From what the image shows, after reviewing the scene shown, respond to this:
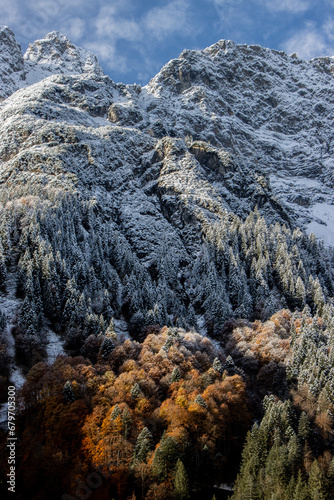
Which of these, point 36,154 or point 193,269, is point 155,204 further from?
point 36,154

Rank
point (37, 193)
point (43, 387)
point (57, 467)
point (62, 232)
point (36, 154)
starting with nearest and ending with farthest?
point (57, 467) < point (43, 387) < point (62, 232) < point (37, 193) < point (36, 154)

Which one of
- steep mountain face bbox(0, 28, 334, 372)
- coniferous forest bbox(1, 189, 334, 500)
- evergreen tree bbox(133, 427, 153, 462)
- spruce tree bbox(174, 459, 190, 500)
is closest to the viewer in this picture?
spruce tree bbox(174, 459, 190, 500)

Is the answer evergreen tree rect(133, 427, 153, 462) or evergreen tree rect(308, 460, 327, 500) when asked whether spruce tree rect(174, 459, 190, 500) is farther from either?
evergreen tree rect(308, 460, 327, 500)

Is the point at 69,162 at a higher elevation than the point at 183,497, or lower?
higher

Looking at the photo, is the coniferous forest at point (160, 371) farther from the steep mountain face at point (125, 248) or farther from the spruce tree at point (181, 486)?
the steep mountain face at point (125, 248)

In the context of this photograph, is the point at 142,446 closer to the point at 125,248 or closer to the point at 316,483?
the point at 316,483

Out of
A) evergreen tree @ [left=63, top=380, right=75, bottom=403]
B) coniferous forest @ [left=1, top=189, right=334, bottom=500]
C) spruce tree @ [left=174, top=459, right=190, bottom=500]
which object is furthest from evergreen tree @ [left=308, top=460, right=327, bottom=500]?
evergreen tree @ [left=63, top=380, right=75, bottom=403]

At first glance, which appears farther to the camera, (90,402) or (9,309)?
(9,309)

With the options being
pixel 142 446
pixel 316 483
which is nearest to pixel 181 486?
pixel 142 446

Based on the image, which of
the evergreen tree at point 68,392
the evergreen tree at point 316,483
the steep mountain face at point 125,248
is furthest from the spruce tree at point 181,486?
the steep mountain face at point 125,248

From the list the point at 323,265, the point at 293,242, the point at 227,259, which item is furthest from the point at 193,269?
the point at 323,265

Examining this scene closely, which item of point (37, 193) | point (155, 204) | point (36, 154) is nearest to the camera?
point (37, 193)
